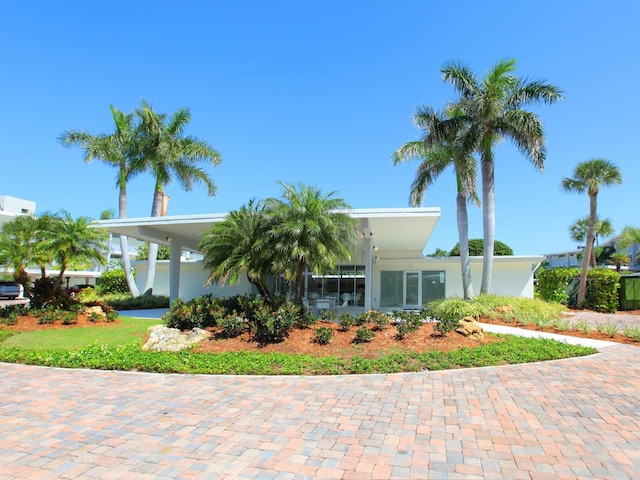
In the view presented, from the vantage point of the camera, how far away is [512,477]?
10.1 feet

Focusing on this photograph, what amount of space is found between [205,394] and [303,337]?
3811mm

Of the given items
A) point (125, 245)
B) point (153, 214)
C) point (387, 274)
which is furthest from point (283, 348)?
point (125, 245)

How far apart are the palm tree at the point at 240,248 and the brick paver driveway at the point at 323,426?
4.33 metres

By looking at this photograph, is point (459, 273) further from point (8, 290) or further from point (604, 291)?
point (8, 290)

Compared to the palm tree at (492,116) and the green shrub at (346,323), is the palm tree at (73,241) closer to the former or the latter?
the green shrub at (346,323)

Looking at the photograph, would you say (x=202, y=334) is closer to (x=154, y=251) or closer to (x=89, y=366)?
(x=89, y=366)

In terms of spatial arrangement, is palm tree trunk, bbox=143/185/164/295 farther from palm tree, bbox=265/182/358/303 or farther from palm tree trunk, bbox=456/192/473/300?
palm tree trunk, bbox=456/192/473/300

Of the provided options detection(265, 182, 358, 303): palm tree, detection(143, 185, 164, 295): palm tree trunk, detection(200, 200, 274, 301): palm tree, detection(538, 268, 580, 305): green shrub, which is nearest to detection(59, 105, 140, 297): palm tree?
detection(143, 185, 164, 295): palm tree trunk

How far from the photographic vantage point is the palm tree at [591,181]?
1952cm

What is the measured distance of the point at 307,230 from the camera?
9992mm

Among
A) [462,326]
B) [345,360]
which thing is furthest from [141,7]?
[462,326]

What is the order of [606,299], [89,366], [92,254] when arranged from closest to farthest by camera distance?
[89,366], [92,254], [606,299]

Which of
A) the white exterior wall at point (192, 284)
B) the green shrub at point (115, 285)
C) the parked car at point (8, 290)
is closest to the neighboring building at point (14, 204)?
the parked car at point (8, 290)

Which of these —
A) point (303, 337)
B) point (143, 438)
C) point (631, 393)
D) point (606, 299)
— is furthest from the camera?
point (606, 299)
